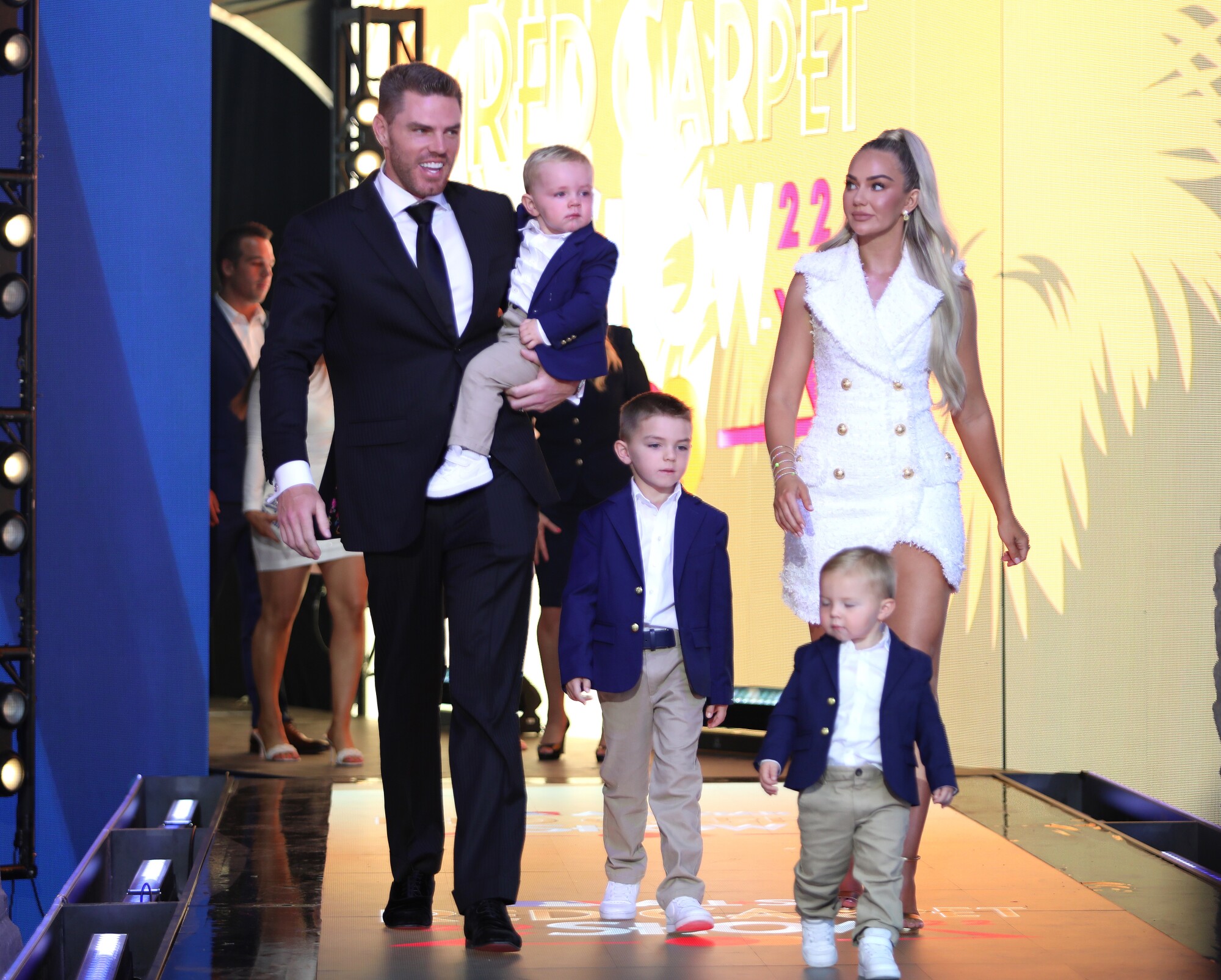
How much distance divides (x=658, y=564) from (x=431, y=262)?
764 mm

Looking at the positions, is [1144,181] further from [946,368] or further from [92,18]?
[92,18]

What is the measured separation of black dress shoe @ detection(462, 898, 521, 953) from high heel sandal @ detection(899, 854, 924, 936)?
0.76 meters

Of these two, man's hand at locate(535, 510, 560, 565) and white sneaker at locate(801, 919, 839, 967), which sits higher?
man's hand at locate(535, 510, 560, 565)

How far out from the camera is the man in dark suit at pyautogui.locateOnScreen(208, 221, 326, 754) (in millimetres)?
5746

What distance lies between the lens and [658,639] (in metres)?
3.41

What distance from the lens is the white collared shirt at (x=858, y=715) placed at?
296cm


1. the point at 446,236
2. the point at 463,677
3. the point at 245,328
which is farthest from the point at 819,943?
the point at 245,328

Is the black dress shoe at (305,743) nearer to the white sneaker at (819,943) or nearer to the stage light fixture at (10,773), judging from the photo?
the stage light fixture at (10,773)

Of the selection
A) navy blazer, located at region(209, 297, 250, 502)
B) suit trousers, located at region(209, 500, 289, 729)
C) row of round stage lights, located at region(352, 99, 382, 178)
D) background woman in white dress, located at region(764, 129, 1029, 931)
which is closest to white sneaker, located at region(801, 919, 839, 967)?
background woman in white dress, located at region(764, 129, 1029, 931)

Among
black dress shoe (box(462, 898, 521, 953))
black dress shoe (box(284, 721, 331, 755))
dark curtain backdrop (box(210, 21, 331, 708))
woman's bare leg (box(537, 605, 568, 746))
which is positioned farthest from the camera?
dark curtain backdrop (box(210, 21, 331, 708))

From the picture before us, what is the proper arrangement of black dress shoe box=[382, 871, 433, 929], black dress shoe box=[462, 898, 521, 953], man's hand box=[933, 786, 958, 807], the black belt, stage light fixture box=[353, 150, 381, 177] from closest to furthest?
man's hand box=[933, 786, 958, 807] < black dress shoe box=[462, 898, 521, 953] < black dress shoe box=[382, 871, 433, 929] < the black belt < stage light fixture box=[353, 150, 381, 177]

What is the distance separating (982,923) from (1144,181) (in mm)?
2957

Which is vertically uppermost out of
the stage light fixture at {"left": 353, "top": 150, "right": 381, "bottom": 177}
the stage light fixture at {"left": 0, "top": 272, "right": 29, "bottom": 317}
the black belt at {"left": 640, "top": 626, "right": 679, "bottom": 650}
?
the stage light fixture at {"left": 353, "top": 150, "right": 381, "bottom": 177}

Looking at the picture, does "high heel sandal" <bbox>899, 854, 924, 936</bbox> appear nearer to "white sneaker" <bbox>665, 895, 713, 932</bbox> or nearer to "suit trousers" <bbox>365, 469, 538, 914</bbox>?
"white sneaker" <bbox>665, 895, 713, 932</bbox>
